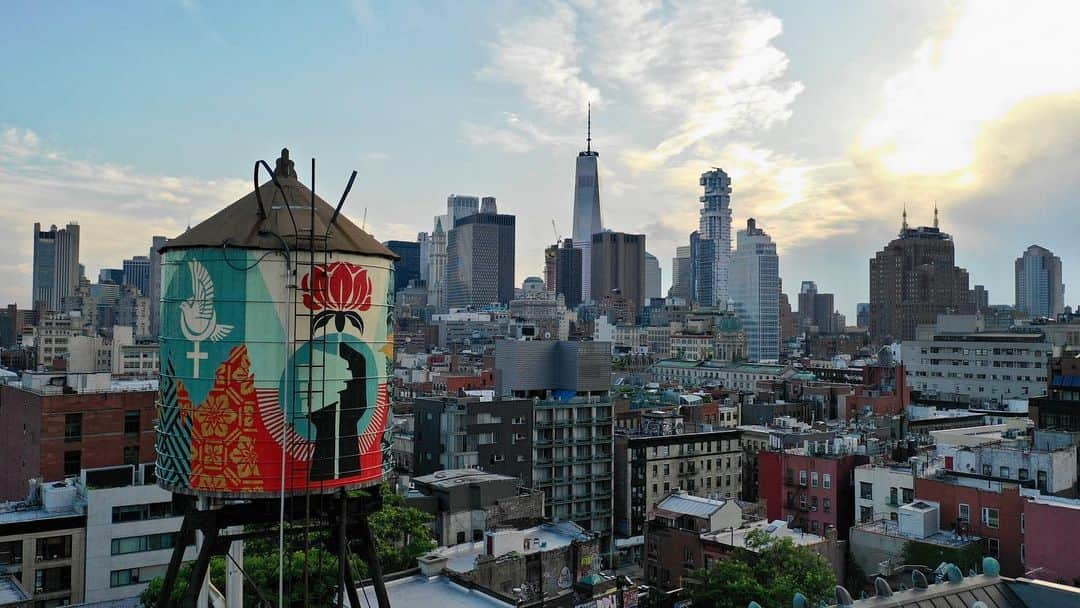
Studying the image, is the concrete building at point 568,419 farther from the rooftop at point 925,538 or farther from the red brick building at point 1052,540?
the red brick building at point 1052,540

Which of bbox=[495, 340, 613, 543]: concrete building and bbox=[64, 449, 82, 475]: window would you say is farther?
bbox=[495, 340, 613, 543]: concrete building

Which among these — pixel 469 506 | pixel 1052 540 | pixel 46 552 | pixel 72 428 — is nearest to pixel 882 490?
pixel 1052 540

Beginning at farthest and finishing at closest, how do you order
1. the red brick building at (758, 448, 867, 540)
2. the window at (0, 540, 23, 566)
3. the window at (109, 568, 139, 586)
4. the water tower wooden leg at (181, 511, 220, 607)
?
the red brick building at (758, 448, 867, 540), the window at (109, 568, 139, 586), the window at (0, 540, 23, 566), the water tower wooden leg at (181, 511, 220, 607)

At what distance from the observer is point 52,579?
44188 millimetres

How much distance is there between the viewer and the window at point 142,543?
4562cm

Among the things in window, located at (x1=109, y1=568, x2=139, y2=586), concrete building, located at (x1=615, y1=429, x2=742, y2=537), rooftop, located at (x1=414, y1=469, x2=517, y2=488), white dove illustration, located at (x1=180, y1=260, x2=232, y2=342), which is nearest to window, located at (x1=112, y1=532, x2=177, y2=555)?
window, located at (x1=109, y1=568, x2=139, y2=586)

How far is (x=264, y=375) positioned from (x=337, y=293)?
2137 millimetres

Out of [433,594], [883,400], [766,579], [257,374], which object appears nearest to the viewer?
[257,374]

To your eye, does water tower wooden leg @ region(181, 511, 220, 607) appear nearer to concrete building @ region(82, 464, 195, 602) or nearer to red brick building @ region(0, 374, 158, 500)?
concrete building @ region(82, 464, 195, 602)

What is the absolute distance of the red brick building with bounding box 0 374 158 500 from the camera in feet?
171

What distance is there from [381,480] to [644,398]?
96.5 m

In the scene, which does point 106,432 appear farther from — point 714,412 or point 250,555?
point 714,412

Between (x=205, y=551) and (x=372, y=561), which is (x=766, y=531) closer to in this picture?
(x=372, y=561)

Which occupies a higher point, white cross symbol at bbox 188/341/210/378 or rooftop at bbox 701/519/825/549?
white cross symbol at bbox 188/341/210/378
